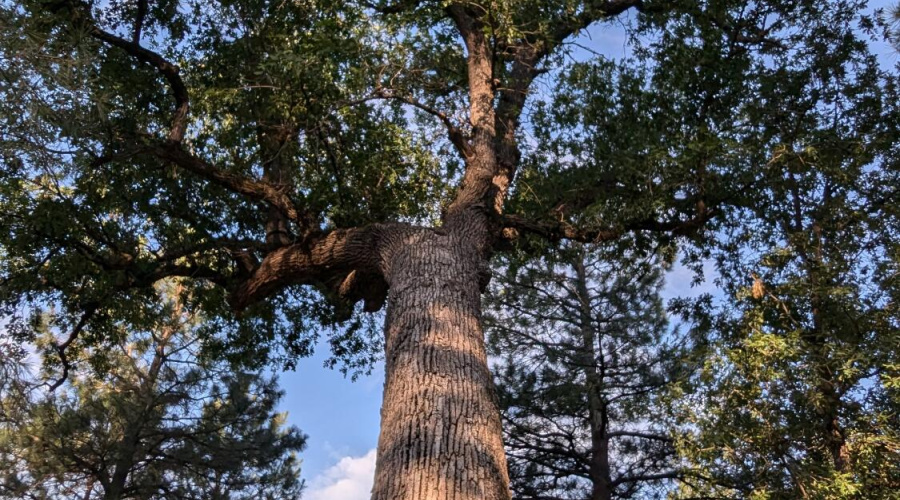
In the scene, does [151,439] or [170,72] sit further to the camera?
[151,439]

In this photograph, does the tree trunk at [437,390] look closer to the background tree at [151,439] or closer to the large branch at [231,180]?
the large branch at [231,180]

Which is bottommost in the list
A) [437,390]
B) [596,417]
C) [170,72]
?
[437,390]

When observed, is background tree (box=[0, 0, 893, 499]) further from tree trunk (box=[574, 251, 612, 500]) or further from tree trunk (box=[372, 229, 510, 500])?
tree trunk (box=[574, 251, 612, 500])

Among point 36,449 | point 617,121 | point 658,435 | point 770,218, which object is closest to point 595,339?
point 658,435

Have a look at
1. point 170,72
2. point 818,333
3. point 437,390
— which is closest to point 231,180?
point 170,72

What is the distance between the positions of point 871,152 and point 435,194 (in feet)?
15.2

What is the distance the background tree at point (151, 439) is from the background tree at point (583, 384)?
483 cm

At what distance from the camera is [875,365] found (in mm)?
5938

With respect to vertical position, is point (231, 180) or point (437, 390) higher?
point (231, 180)

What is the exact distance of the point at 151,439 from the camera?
11.3 metres

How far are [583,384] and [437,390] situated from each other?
6.84m

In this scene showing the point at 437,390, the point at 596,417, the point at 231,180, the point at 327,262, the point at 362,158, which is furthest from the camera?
the point at 596,417

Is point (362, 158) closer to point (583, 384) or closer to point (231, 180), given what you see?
point (231, 180)

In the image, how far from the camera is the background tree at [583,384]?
9492 millimetres
